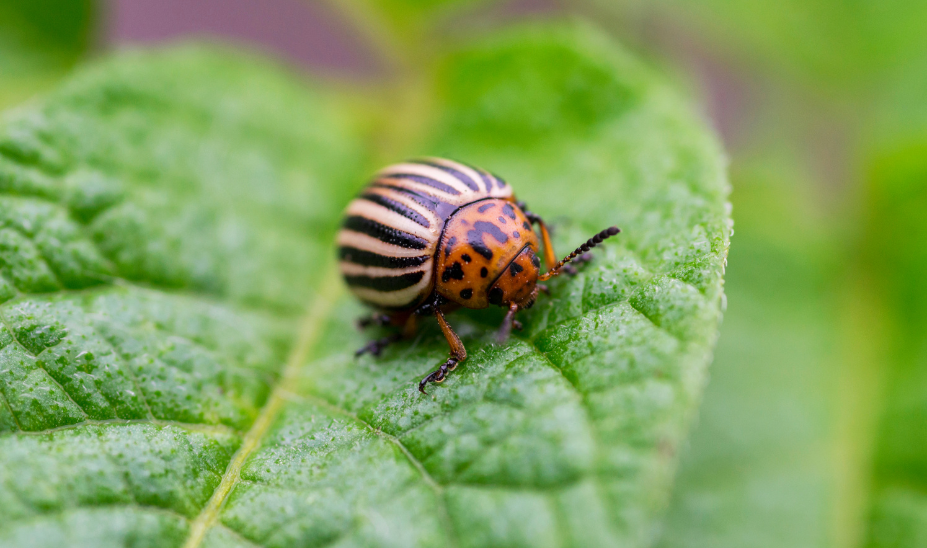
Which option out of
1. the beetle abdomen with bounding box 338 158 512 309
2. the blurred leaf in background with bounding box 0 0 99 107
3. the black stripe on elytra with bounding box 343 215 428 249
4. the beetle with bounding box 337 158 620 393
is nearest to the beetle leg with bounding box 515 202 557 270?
the beetle with bounding box 337 158 620 393

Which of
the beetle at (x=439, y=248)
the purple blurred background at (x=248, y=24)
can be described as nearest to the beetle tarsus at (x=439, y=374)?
the beetle at (x=439, y=248)

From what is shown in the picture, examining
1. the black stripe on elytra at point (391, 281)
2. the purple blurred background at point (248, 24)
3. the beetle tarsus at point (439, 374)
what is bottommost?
the beetle tarsus at point (439, 374)

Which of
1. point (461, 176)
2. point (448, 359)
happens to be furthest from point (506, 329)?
point (461, 176)

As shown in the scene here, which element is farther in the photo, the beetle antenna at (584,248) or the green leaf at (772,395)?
the green leaf at (772,395)

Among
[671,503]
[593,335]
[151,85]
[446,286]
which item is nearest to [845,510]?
[671,503]

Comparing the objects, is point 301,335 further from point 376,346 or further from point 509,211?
point 509,211

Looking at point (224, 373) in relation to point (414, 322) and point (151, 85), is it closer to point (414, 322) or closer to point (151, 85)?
point (414, 322)

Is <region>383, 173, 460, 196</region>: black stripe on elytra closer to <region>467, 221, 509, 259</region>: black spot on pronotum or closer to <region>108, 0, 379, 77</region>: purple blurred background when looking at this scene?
<region>467, 221, 509, 259</region>: black spot on pronotum

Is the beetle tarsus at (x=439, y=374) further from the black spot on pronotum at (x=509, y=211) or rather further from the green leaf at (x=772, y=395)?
the green leaf at (x=772, y=395)
